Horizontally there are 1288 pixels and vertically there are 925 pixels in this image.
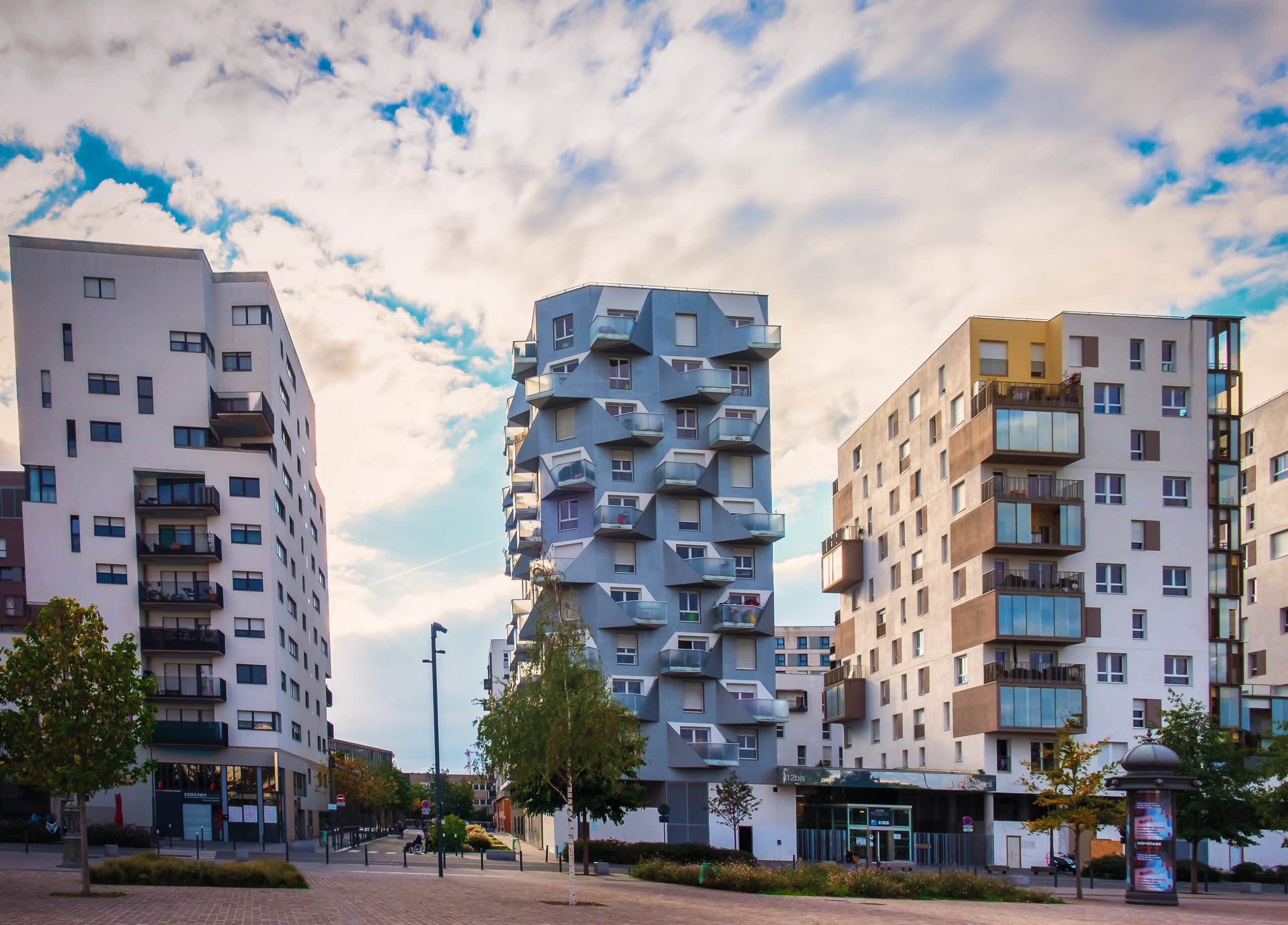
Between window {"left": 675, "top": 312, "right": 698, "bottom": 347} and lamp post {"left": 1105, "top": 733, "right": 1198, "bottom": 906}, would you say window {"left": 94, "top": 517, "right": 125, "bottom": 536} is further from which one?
lamp post {"left": 1105, "top": 733, "right": 1198, "bottom": 906}

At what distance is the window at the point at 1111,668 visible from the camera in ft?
221

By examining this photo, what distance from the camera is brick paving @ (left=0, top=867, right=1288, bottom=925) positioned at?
80.4ft

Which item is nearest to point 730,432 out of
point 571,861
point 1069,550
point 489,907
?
point 1069,550

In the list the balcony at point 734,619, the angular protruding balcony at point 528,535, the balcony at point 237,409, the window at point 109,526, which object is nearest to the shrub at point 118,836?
→ the window at point 109,526

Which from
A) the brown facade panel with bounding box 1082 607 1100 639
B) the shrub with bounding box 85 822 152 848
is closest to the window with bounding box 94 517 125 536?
the shrub with bounding box 85 822 152 848

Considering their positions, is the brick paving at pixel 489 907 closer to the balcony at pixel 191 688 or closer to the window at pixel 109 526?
the balcony at pixel 191 688

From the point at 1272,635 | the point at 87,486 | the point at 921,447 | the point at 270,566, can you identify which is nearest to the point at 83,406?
the point at 87,486

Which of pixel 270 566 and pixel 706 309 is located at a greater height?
pixel 706 309

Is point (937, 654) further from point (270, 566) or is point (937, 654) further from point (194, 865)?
point (194, 865)

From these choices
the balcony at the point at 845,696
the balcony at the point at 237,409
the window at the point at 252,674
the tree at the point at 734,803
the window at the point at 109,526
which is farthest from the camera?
the balcony at the point at 845,696

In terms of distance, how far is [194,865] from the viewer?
33.3 meters

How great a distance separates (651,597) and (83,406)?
3485cm

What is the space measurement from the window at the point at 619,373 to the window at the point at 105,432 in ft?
94.9

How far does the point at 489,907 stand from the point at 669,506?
155ft
